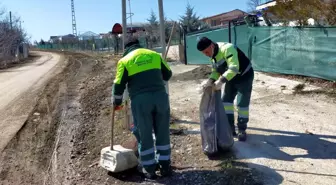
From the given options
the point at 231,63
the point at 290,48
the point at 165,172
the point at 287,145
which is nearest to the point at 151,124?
the point at 165,172

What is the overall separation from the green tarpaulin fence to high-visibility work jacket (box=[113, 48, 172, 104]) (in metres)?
6.53

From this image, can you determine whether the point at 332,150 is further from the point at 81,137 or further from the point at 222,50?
the point at 81,137

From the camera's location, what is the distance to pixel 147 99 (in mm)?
4539

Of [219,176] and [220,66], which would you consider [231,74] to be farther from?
[219,176]

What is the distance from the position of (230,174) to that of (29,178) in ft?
9.13

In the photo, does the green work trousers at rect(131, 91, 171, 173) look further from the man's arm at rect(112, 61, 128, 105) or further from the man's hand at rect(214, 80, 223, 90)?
the man's hand at rect(214, 80, 223, 90)

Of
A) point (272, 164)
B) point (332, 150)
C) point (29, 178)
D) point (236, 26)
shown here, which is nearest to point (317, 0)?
point (236, 26)

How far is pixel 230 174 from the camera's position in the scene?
458cm

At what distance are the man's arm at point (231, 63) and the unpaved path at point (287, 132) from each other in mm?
1094

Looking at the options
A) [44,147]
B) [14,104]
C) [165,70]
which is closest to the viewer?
[165,70]

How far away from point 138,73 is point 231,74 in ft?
4.39

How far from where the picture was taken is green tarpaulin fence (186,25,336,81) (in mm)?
9766

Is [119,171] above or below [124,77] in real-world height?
below

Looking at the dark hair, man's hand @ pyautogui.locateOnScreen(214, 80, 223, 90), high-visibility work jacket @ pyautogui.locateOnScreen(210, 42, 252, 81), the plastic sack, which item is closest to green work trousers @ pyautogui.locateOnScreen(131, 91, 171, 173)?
the plastic sack
